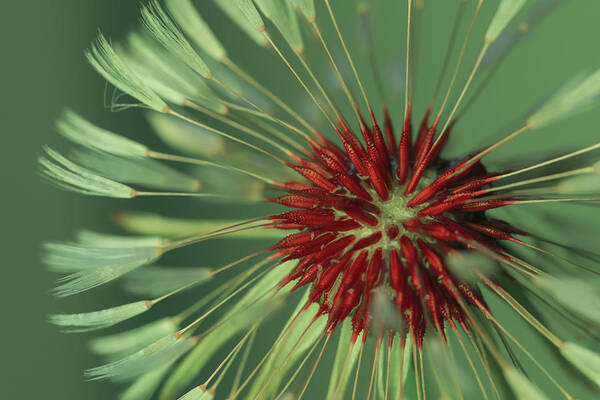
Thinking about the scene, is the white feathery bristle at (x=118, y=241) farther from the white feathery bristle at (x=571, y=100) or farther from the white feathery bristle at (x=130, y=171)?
the white feathery bristle at (x=571, y=100)

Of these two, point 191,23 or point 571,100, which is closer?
point 571,100

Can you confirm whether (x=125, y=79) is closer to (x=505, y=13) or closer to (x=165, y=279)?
(x=165, y=279)

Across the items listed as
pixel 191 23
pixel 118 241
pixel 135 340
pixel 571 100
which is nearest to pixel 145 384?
pixel 135 340

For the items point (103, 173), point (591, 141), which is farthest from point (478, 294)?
point (103, 173)

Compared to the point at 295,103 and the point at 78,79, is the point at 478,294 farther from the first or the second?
the point at 78,79

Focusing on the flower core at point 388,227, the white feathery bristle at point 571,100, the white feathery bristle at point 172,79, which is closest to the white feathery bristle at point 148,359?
the flower core at point 388,227

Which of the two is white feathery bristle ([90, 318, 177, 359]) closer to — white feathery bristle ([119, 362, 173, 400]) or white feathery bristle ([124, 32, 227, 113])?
white feathery bristle ([119, 362, 173, 400])
